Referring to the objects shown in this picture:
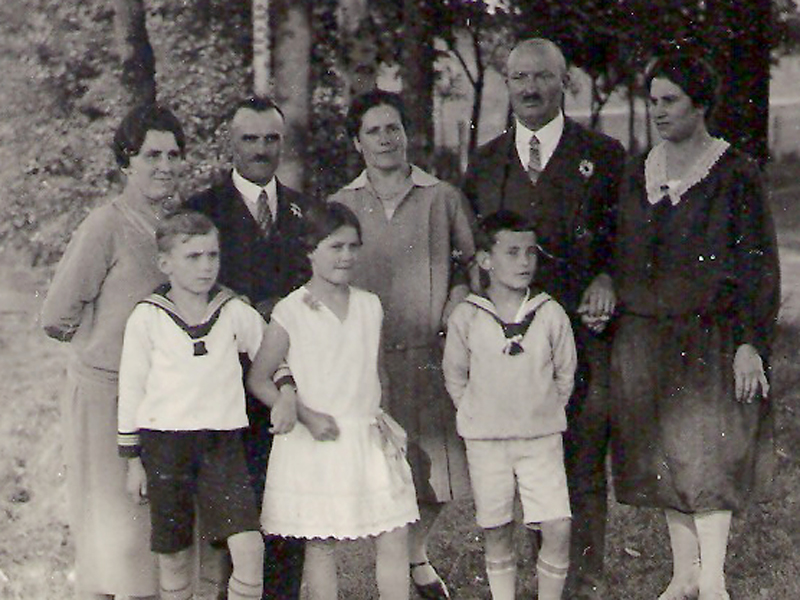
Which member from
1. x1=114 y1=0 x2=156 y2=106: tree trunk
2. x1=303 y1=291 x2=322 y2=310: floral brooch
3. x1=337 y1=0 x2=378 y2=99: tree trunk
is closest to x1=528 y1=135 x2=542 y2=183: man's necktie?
x1=303 y1=291 x2=322 y2=310: floral brooch

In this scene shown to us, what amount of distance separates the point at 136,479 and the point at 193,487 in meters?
0.17

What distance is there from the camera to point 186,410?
10.8 ft

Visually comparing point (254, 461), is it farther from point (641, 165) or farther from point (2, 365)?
point (2, 365)

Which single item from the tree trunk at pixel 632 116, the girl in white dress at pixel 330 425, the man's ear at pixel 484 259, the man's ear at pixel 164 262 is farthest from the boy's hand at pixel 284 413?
the tree trunk at pixel 632 116

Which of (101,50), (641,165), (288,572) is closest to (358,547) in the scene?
(288,572)

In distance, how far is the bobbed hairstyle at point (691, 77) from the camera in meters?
3.61

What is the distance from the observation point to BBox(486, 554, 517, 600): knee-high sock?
148 inches

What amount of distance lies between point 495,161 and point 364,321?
0.75 m

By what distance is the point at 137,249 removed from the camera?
11.3 feet

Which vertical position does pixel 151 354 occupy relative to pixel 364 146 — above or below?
below

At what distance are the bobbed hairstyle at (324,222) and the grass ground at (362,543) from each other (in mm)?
1489

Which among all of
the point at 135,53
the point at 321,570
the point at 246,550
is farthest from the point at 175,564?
the point at 135,53

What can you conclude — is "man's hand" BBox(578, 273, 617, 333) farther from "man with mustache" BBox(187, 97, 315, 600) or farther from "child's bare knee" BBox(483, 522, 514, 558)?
"man with mustache" BBox(187, 97, 315, 600)

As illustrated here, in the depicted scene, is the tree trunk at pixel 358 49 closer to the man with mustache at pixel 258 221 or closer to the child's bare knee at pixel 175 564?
the man with mustache at pixel 258 221
